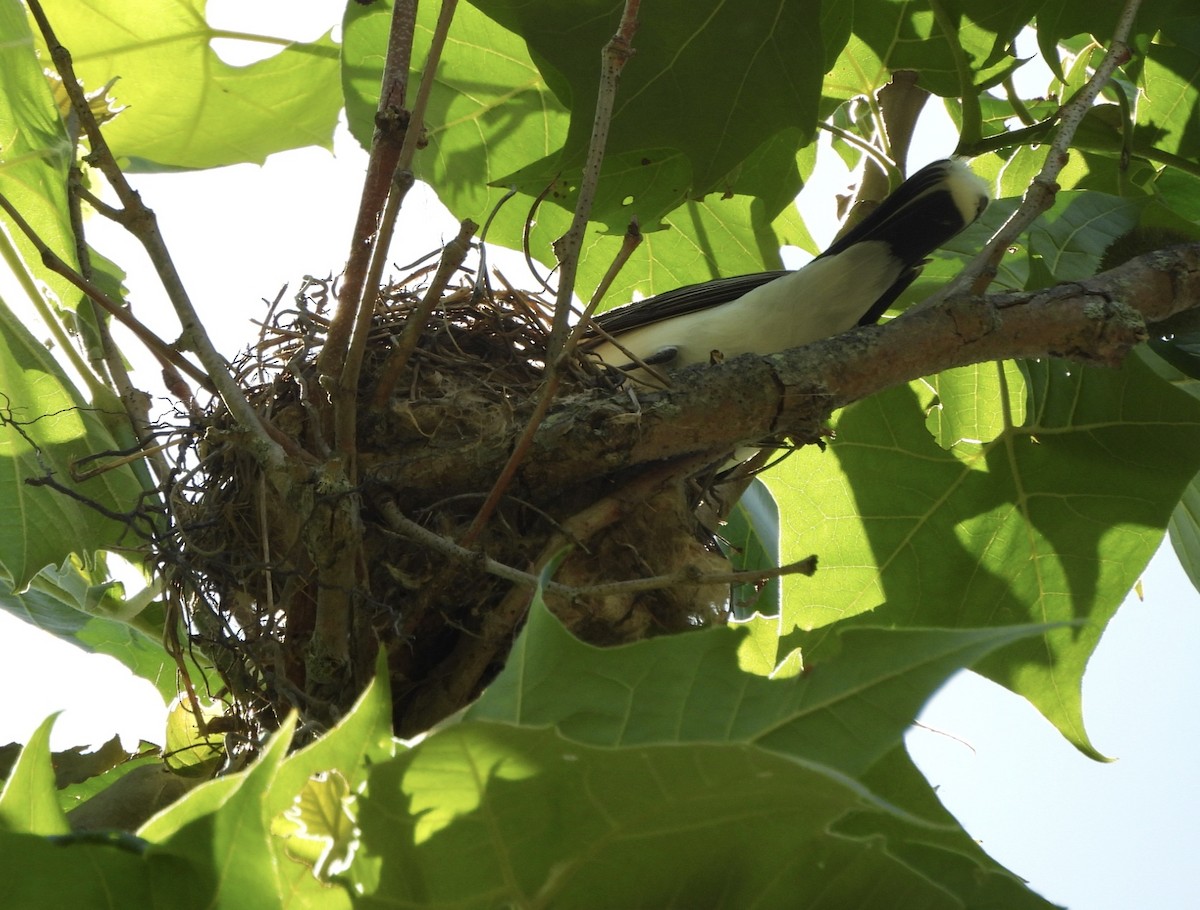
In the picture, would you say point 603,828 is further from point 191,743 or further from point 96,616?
point 96,616

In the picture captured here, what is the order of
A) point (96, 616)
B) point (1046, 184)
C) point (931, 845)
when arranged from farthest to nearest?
point (96, 616) < point (1046, 184) < point (931, 845)

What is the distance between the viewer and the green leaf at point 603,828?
0.92m

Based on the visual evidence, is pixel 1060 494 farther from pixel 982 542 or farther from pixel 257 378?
pixel 257 378

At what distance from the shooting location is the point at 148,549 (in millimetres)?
2145

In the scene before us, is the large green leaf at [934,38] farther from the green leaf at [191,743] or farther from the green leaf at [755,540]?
the green leaf at [191,743]

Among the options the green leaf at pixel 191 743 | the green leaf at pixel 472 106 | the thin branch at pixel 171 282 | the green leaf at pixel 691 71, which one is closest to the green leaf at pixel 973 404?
the green leaf at pixel 691 71

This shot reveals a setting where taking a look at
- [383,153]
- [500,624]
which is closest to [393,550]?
[500,624]

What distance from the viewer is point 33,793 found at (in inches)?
41.7

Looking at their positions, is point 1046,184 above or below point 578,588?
above

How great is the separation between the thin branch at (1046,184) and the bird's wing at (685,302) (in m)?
0.95

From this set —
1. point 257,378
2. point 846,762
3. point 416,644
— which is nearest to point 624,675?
point 846,762

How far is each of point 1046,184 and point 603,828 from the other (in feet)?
3.78

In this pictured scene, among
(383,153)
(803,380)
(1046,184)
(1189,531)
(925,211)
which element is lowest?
(1189,531)

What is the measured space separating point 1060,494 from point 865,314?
24.6 inches
